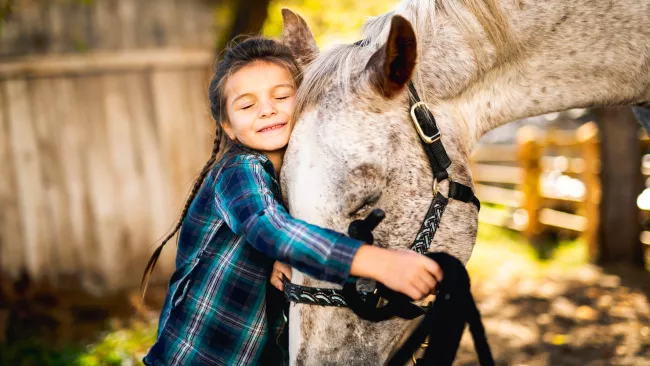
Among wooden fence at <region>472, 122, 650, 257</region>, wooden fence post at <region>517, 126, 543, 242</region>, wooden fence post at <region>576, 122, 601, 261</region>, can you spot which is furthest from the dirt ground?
wooden fence post at <region>517, 126, 543, 242</region>

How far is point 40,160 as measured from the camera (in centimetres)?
564

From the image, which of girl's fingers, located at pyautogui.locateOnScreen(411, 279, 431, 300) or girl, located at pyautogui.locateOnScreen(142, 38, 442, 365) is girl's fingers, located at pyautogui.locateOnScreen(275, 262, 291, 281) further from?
girl's fingers, located at pyautogui.locateOnScreen(411, 279, 431, 300)

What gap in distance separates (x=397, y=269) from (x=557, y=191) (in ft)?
24.8

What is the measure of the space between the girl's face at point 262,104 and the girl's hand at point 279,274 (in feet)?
1.33

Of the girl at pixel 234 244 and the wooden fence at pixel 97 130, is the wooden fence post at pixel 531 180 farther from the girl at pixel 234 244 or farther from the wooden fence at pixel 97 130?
the girl at pixel 234 244

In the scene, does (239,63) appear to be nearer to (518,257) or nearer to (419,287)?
(419,287)

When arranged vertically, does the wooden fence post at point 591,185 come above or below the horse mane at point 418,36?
below

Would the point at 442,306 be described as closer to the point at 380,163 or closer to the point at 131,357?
the point at 380,163

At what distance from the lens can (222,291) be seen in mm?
1878

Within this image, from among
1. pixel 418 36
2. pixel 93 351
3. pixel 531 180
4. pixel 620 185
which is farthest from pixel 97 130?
pixel 531 180

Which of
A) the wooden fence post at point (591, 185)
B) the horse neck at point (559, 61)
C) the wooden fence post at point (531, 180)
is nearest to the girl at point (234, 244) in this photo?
the horse neck at point (559, 61)

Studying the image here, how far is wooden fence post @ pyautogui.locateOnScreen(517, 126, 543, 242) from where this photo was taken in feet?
26.1

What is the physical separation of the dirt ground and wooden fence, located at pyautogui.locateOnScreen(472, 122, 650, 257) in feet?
2.82

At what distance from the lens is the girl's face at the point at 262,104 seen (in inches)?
73.5
